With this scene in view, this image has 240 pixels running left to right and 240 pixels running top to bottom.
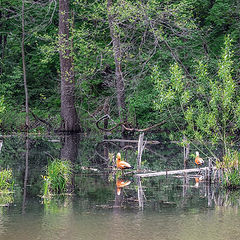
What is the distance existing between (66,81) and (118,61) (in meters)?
3.92

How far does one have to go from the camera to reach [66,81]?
1131 inches

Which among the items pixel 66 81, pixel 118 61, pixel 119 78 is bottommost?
pixel 119 78

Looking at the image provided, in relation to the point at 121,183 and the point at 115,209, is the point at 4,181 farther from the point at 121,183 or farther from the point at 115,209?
the point at 121,183

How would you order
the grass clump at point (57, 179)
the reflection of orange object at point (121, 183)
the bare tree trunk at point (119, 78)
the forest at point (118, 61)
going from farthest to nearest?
the bare tree trunk at point (119, 78)
the forest at point (118, 61)
the reflection of orange object at point (121, 183)
the grass clump at point (57, 179)

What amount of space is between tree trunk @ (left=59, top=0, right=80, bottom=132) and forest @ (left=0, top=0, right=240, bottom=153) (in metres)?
0.05

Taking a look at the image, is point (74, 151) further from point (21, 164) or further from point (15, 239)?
point (15, 239)

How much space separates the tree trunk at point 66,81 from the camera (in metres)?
27.4

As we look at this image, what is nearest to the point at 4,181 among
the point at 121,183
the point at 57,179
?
the point at 57,179

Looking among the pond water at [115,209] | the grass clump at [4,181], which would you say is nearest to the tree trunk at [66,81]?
the pond water at [115,209]

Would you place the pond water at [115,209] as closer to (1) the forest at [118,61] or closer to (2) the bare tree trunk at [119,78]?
(1) the forest at [118,61]

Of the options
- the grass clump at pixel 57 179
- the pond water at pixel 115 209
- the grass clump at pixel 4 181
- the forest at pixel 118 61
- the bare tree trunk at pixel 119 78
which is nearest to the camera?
the pond water at pixel 115 209

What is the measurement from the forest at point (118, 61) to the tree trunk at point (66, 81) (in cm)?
5

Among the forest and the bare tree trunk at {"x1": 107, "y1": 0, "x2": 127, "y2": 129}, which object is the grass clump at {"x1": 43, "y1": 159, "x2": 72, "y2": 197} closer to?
the forest

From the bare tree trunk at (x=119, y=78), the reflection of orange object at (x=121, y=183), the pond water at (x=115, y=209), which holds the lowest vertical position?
the pond water at (x=115, y=209)
